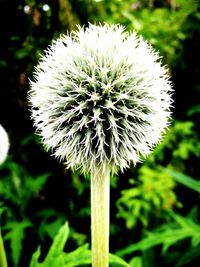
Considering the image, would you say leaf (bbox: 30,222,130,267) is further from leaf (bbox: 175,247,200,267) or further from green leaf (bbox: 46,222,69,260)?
leaf (bbox: 175,247,200,267)

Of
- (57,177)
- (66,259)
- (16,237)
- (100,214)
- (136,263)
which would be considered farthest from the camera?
(57,177)

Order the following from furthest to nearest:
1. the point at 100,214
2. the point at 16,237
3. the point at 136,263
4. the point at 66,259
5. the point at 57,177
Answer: the point at 57,177
the point at 136,263
the point at 16,237
the point at 66,259
the point at 100,214

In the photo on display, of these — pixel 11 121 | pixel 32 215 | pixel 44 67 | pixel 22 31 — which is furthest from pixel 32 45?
pixel 44 67

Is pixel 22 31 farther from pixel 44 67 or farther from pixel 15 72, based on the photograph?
pixel 44 67

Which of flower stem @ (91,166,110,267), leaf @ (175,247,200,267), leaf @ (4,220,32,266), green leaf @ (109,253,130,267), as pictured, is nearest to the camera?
flower stem @ (91,166,110,267)

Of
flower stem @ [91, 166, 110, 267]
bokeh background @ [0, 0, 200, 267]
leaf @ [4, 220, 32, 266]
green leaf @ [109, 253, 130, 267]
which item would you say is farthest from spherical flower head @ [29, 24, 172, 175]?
bokeh background @ [0, 0, 200, 267]

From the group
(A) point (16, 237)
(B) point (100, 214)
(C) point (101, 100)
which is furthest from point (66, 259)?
(A) point (16, 237)

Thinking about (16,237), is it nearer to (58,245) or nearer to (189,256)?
(58,245)
